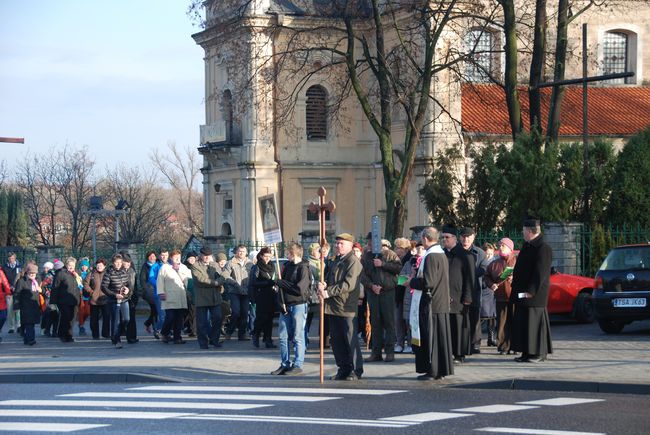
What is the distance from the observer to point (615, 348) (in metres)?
19.6

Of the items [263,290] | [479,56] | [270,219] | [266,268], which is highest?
[479,56]

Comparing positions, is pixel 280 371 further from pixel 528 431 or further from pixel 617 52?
pixel 617 52

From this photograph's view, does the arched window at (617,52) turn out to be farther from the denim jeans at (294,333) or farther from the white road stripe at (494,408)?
the white road stripe at (494,408)

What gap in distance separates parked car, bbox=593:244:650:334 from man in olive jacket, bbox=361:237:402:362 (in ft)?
16.0

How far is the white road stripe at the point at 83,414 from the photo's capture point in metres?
13.0

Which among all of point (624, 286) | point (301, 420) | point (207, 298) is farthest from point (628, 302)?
point (301, 420)

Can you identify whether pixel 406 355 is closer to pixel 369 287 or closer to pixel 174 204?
pixel 369 287

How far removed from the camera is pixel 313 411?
517 inches

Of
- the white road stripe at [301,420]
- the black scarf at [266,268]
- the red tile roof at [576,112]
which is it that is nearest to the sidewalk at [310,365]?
the black scarf at [266,268]

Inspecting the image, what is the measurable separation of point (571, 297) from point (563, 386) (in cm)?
1005

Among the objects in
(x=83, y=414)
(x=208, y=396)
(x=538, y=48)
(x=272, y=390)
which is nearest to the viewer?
(x=83, y=414)

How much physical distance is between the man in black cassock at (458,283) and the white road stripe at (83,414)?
5.25 m

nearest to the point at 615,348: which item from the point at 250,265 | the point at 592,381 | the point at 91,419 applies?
the point at 592,381

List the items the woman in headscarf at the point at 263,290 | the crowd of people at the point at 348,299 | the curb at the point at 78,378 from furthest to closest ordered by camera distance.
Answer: the woman in headscarf at the point at 263,290 < the curb at the point at 78,378 < the crowd of people at the point at 348,299
